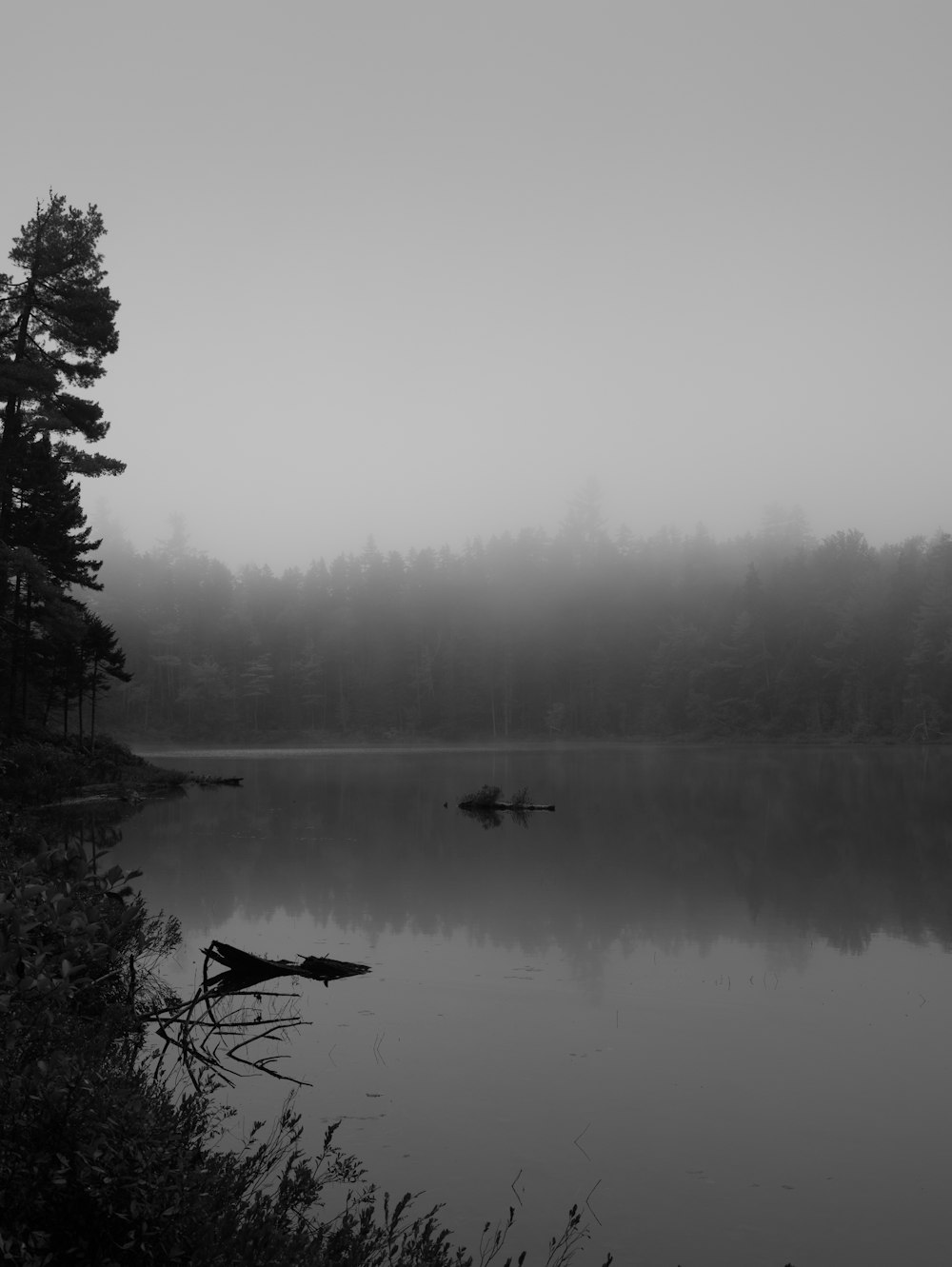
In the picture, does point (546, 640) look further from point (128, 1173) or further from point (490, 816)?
point (128, 1173)

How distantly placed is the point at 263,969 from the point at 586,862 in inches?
437

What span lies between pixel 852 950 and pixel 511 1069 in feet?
23.8

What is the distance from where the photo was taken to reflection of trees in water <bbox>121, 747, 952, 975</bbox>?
16453 millimetres

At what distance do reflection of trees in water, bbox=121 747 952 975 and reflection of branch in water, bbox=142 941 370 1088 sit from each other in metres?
3.17

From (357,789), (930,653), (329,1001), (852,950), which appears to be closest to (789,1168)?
(329,1001)

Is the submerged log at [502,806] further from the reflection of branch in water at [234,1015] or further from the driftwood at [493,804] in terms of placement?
the reflection of branch in water at [234,1015]

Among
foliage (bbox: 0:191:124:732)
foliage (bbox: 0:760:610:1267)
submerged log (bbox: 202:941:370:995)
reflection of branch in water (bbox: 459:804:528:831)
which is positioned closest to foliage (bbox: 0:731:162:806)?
foliage (bbox: 0:191:124:732)

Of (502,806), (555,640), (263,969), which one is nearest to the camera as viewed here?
(263,969)

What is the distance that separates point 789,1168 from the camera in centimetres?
740

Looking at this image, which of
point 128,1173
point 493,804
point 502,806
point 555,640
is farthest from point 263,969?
point 555,640

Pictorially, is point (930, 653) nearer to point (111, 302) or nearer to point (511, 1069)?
point (111, 302)

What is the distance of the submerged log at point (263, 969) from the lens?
1245 cm

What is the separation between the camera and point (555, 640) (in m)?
110

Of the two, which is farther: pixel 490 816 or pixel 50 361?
pixel 490 816
